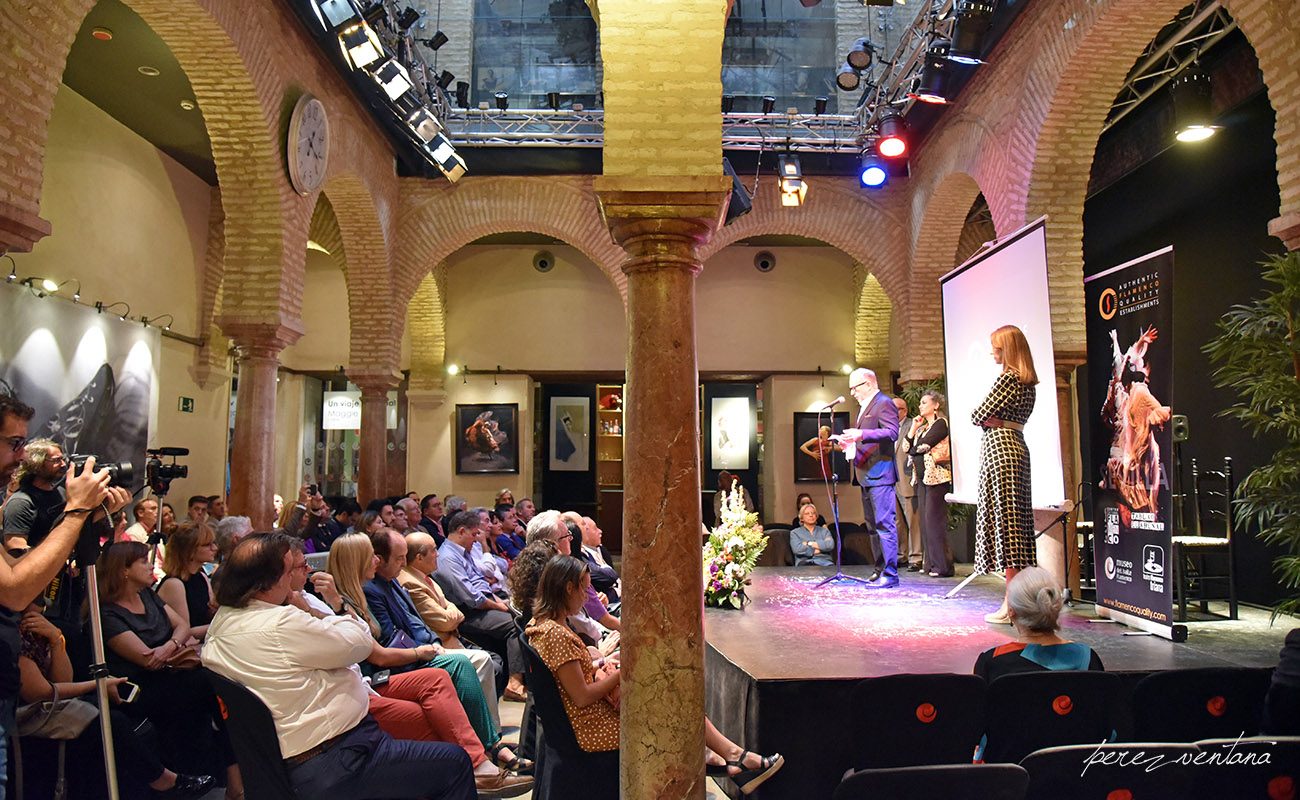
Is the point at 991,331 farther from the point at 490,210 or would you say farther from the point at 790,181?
the point at 490,210

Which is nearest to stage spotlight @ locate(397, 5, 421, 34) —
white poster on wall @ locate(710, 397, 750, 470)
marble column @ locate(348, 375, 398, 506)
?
marble column @ locate(348, 375, 398, 506)

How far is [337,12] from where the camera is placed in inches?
284

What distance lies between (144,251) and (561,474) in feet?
23.3

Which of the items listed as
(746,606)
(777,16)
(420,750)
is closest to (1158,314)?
(746,606)

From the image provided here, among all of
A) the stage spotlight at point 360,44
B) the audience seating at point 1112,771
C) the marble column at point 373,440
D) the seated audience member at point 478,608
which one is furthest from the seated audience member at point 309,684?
the marble column at point 373,440

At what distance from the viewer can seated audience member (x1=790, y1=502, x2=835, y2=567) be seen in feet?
31.4

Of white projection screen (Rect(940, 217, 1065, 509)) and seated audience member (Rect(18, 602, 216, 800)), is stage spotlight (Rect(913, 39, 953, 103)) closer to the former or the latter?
white projection screen (Rect(940, 217, 1065, 509))

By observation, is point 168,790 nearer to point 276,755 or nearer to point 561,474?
point 276,755

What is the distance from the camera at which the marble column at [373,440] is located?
1143 cm

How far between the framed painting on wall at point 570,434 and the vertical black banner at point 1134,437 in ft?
33.1

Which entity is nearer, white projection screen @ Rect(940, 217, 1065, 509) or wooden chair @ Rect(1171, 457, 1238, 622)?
white projection screen @ Rect(940, 217, 1065, 509)

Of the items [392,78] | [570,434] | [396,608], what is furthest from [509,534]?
[570,434]

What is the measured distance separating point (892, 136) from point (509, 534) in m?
5.92

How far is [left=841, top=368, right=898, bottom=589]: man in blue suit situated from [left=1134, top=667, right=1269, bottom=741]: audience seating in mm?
3800
